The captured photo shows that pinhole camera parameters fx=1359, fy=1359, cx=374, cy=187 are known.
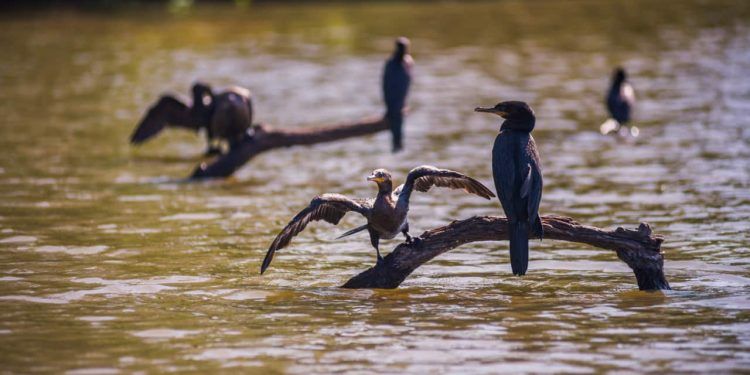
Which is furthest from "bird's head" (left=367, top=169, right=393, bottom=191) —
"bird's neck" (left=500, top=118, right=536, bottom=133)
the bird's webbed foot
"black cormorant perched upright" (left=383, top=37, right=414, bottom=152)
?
"black cormorant perched upright" (left=383, top=37, right=414, bottom=152)

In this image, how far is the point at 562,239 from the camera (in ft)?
35.7

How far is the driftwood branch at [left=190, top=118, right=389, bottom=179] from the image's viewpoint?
57.0 ft

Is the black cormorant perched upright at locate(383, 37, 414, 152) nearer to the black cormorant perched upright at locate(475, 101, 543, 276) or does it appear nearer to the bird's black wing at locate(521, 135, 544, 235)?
the black cormorant perched upright at locate(475, 101, 543, 276)

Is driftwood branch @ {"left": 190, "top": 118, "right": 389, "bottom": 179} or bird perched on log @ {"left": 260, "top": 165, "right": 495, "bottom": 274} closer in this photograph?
bird perched on log @ {"left": 260, "top": 165, "right": 495, "bottom": 274}

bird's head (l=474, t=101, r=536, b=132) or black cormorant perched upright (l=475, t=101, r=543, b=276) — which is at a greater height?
bird's head (l=474, t=101, r=536, b=132)

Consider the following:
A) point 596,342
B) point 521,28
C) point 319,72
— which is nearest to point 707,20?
point 521,28

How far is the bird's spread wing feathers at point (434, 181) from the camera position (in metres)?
11.0

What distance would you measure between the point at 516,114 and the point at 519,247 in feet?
3.59

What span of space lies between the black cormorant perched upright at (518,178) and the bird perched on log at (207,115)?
7994mm

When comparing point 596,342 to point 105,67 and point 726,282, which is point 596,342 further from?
point 105,67

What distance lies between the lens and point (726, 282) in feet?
37.9

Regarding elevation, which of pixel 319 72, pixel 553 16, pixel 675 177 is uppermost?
pixel 553 16

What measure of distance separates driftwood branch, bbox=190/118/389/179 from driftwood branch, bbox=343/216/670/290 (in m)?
6.25

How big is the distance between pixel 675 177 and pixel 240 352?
372 inches
